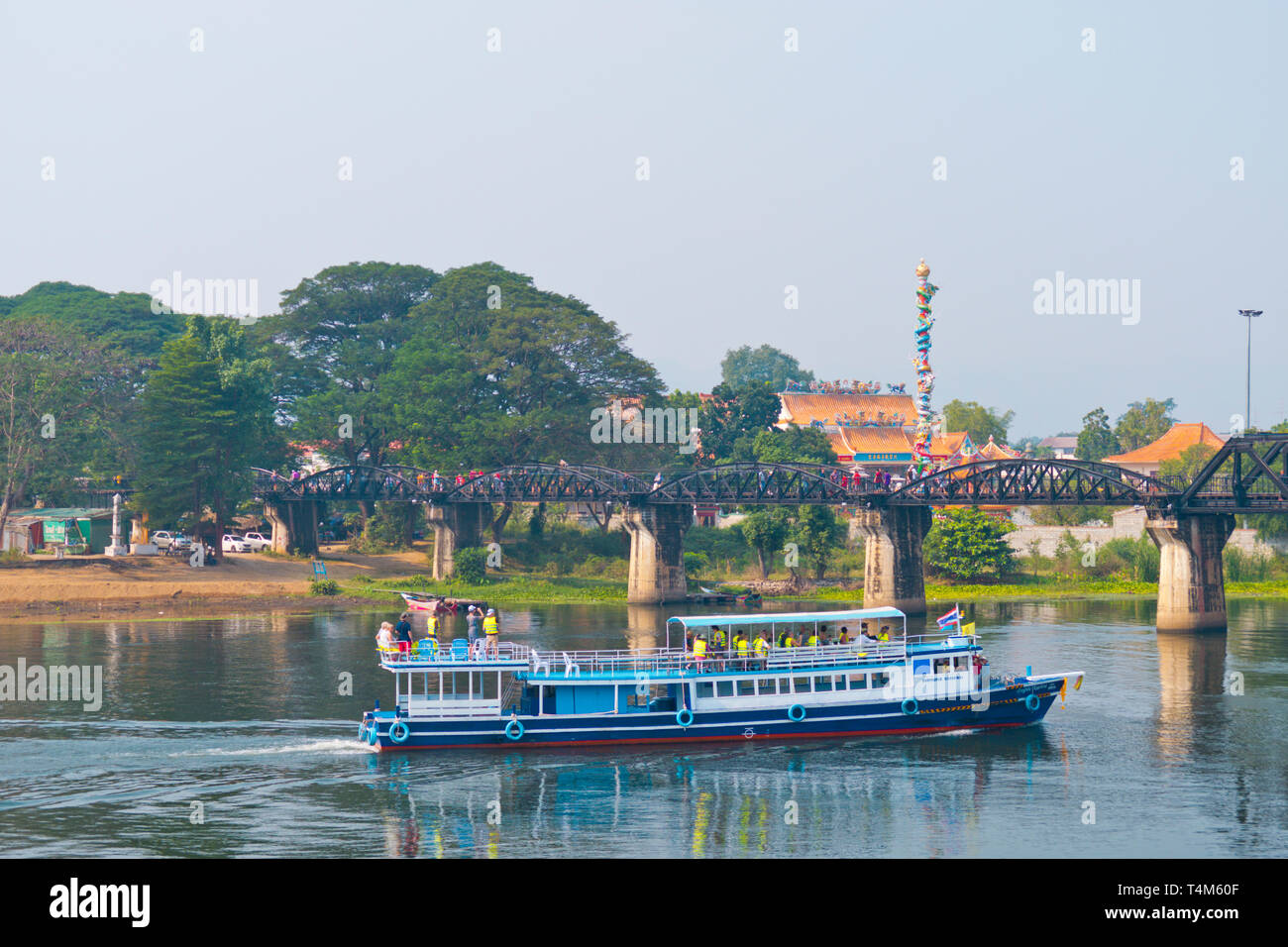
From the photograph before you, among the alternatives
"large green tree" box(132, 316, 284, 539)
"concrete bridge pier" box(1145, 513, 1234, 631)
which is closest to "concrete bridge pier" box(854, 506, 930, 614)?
"concrete bridge pier" box(1145, 513, 1234, 631)

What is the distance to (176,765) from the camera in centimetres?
5350

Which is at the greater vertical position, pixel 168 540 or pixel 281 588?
pixel 168 540

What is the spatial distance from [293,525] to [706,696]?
88.1 meters

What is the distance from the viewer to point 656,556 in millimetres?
123188

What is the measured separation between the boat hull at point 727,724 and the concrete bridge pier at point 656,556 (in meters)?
60.9

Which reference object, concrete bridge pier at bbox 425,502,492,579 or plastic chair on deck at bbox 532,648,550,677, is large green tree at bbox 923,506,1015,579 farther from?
plastic chair on deck at bbox 532,648,550,677

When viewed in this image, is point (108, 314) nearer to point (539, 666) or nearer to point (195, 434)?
point (195, 434)

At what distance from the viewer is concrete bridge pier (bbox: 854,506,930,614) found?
372 feet

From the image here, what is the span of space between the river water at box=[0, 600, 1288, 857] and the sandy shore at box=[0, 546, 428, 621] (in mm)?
32142

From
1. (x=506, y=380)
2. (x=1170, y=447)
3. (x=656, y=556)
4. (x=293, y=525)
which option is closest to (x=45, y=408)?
(x=293, y=525)

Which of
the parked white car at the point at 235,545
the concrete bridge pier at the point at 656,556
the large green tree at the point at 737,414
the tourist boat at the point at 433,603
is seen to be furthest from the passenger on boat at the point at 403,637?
the large green tree at the point at 737,414

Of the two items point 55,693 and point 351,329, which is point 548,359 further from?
point 55,693

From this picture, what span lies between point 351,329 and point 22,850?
12594 cm
